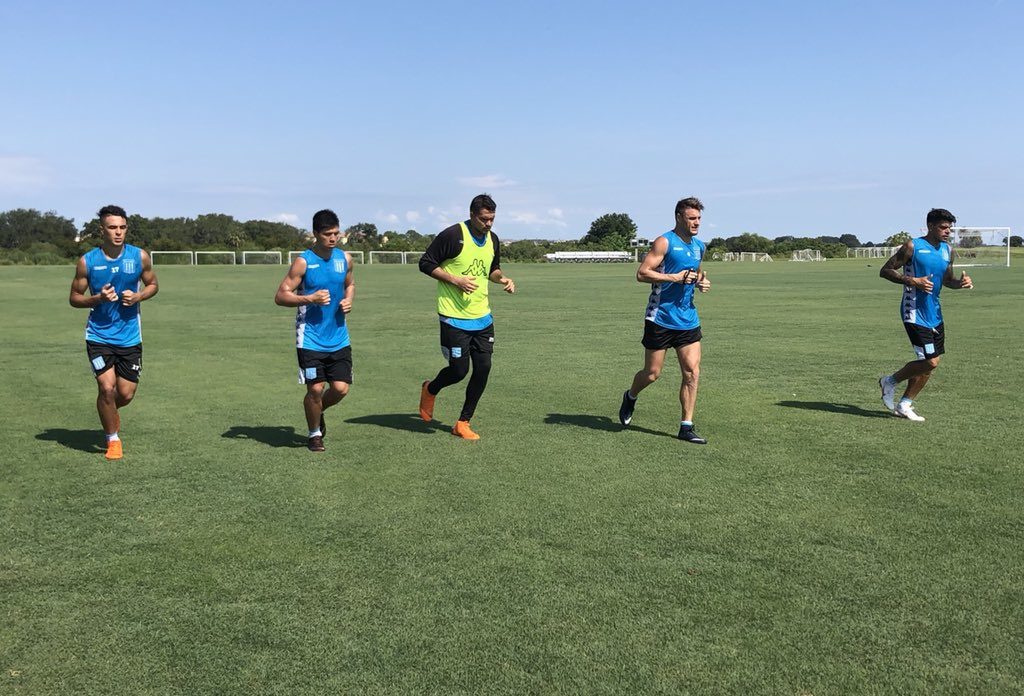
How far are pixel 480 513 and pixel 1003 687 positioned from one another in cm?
309

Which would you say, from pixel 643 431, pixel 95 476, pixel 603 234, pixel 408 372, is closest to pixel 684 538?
pixel 643 431

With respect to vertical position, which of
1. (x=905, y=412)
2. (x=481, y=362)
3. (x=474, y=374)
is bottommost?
(x=905, y=412)

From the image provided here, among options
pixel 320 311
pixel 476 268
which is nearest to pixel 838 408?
pixel 476 268

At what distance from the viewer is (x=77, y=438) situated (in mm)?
8141

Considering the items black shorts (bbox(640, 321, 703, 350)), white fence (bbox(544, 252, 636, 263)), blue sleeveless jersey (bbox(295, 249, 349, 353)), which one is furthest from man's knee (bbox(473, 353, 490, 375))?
white fence (bbox(544, 252, 636, 263))

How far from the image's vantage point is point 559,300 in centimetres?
2817

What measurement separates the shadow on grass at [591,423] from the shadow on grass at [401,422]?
1.08m

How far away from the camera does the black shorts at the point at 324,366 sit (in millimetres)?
7387

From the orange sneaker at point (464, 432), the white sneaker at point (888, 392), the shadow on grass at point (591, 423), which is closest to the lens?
the orange sneaker at point (464, 432)

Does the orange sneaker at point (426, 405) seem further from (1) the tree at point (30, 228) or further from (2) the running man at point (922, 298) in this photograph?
A: (1) the tree at point (30, 228)

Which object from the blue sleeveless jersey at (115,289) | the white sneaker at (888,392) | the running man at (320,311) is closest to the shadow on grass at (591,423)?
the running man at (320,311)

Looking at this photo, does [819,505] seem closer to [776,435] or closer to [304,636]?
[776,435]

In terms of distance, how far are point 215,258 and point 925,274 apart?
7489 cm

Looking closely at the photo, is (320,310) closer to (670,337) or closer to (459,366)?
(459,366)
